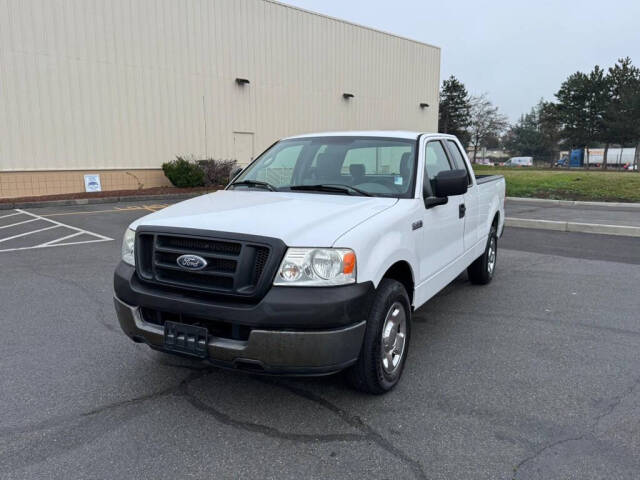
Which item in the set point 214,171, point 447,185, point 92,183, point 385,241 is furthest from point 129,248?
point 214,171

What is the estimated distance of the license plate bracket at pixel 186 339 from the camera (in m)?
3.01

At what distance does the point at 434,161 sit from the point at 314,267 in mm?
2244

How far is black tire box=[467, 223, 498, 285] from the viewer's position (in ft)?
20.4

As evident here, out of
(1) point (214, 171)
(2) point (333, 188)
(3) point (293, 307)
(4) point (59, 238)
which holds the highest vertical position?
(2) point (333, 188)

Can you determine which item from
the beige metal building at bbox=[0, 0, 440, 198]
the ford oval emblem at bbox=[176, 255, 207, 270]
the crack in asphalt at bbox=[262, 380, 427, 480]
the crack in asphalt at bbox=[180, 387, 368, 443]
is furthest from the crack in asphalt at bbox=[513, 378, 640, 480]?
the beige metal building at bbox=[0, 0, 440, 198]

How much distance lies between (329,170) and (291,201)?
30.9 inches

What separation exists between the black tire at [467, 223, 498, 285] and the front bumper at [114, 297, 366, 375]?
3.56 metres

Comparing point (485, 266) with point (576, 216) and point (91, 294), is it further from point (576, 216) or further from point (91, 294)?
point (576, 216)

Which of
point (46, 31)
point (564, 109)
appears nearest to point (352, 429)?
point (46, 31)

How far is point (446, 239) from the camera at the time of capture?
4551 mm

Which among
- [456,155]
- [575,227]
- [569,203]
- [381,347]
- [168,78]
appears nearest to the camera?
[381,347]

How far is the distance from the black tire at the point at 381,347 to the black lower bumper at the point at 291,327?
151 millimetres

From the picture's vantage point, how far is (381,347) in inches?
130

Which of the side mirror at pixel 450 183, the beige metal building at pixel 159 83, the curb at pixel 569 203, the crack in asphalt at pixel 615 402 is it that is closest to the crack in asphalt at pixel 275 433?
the crack in asphalt at pixel 615 402
